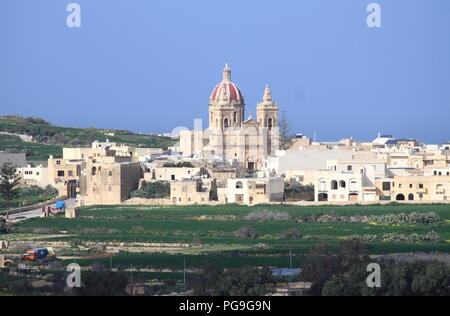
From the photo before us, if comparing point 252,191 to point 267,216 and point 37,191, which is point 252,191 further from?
point 37,191

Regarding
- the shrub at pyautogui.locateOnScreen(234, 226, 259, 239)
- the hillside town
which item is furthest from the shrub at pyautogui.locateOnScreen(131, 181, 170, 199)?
the shrub at pyautogui.locateOnScreen(234, 226, 259, 239)

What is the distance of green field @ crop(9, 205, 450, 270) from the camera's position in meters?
45.2

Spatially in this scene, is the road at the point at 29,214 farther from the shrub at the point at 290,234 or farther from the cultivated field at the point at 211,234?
the shrub at the point at 290,234

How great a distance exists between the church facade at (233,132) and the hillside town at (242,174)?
2.5 inches

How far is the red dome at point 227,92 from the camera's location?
87.1 meters

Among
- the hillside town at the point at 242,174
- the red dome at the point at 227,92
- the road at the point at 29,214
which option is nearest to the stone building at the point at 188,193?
the hillside town at the point at 242,174

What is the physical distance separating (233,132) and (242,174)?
1195cm

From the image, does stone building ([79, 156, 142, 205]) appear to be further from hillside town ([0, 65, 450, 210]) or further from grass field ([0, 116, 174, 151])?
grass field ([0, 116, 174, 151])

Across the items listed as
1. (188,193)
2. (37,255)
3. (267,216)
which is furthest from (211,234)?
(188,193)

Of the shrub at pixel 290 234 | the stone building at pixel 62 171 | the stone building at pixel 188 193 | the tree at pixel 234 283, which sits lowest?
the tree at pixel 234 283

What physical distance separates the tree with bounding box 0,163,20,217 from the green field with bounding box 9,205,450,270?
5.97 m

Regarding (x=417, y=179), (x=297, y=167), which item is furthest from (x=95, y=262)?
(x=297, y=167)

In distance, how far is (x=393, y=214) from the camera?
57094 mm
